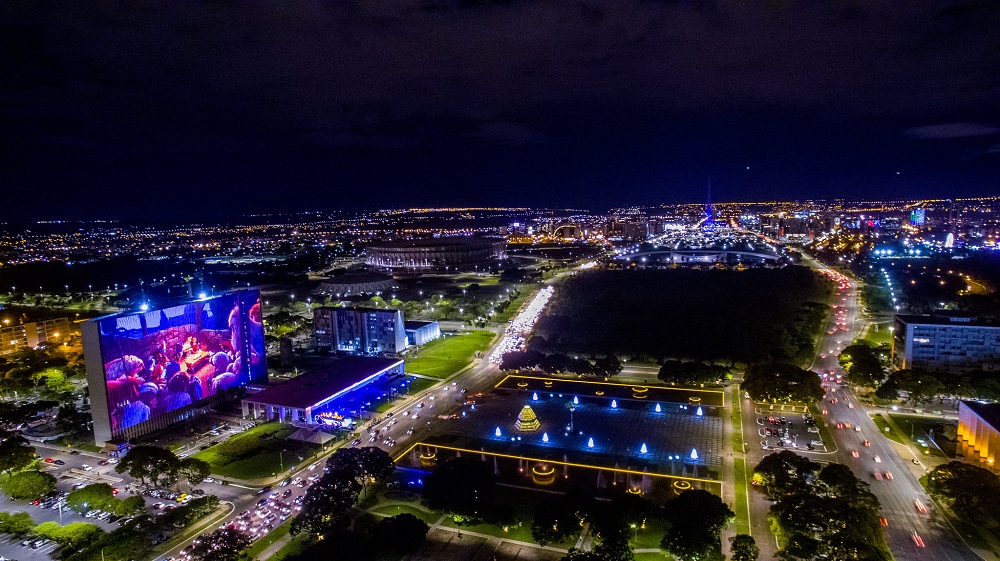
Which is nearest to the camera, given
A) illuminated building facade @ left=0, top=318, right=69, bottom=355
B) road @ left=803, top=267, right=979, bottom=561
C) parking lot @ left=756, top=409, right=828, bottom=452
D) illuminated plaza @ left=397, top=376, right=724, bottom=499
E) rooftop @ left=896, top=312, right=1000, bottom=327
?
road @ left=803, top=267, right=979, bottom=561

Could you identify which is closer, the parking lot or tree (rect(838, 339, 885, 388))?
the parking lot

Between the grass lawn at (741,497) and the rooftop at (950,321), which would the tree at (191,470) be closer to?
the grass lawn at (741,497)

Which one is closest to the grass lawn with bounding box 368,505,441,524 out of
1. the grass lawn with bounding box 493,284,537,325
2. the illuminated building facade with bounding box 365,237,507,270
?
the grass lawn with bounding box 493,284,537,325

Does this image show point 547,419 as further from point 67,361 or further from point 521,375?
point 67,361

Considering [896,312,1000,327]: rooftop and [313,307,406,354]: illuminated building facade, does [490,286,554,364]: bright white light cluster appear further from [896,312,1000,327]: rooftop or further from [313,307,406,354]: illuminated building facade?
[896,312,1000,327]: rooftop

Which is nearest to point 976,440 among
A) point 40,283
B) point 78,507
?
point 78,507

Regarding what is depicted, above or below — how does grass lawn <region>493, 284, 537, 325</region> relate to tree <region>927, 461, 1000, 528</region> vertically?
above

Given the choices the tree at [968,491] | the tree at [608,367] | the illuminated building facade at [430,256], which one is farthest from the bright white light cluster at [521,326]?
the illuminated building facade at [430,256]
